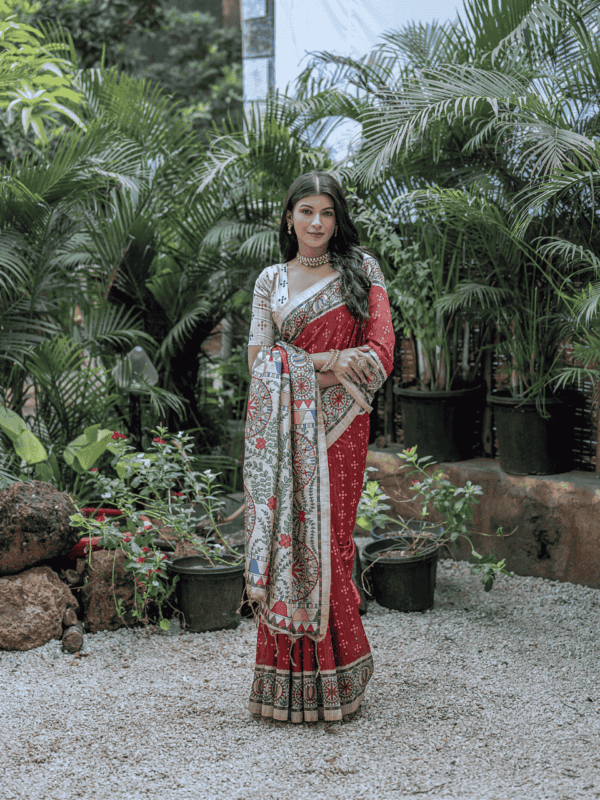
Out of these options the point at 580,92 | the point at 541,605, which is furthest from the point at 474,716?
the point at 580,92

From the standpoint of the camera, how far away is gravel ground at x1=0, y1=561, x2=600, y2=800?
7.79 ft

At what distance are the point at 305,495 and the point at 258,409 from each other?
1.12 feet

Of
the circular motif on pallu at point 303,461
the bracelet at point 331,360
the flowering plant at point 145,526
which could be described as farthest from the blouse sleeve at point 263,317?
the flowering plant at point 145,526

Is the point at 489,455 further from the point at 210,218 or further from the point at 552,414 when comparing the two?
the point at 210,218

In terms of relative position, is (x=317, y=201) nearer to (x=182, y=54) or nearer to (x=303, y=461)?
(x=303, y=461)

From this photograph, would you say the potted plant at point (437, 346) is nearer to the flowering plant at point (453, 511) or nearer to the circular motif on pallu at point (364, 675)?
the flowering plant at point (453, 511)

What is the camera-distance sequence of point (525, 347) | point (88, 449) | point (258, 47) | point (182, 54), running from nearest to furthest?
point (88, 449) < point (525, 347) < point (258, 47) < point (182, 54)

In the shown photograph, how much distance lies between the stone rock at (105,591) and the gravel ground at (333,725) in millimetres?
95

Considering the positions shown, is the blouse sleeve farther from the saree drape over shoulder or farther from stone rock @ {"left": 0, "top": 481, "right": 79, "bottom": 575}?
stone rock @ {"left": 0, "top": 481, "right": 79, "bottom": 575}

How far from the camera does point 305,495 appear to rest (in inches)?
104

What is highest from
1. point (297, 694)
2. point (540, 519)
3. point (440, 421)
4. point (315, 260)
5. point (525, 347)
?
point (315, 260)

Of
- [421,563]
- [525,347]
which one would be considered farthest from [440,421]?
[421,563]

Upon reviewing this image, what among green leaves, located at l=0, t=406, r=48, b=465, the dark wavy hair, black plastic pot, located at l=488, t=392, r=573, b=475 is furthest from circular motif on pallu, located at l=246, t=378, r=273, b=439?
black plastic pot, located at l=488, t=392, r=573, b=475

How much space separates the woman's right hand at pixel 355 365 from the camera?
262cm
